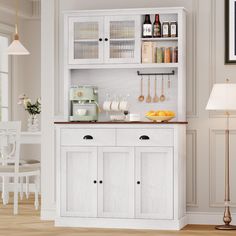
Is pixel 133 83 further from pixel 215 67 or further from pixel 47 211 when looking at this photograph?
pixel 47 211

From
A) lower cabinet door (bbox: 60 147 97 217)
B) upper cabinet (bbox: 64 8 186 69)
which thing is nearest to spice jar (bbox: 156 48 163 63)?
upper cabinet (bbox: 64 8 186 69)

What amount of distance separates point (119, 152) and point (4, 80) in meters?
3.74

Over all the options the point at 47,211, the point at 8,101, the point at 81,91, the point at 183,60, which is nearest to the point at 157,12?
the point at 183,60

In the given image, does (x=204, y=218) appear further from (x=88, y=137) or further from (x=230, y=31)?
(x=230, y=31)

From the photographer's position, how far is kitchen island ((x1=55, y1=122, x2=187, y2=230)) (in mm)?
6543

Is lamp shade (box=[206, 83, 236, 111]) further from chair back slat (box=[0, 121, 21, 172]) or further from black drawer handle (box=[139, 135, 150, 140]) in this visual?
chair back slat (box=[0, 121, 21, 172])

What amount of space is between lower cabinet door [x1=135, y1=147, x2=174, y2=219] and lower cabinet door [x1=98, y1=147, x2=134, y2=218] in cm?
7

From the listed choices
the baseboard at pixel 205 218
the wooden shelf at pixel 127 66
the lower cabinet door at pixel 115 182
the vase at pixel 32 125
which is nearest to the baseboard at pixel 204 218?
the baseboard at pixel 205 218

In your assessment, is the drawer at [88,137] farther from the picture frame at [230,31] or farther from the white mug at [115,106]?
the picture frame at [230,31]

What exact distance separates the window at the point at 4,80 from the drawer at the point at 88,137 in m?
3.28

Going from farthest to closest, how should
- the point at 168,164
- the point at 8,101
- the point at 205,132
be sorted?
the point at 8,101, the point at 205,132, the point at 168,164

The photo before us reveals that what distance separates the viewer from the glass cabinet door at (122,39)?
686 centimetres

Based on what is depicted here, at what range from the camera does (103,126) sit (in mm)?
6660

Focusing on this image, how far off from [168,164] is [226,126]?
30.2 inches
